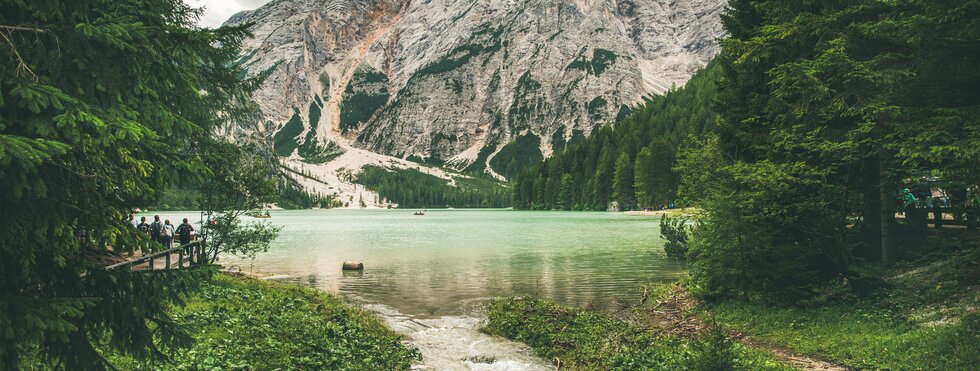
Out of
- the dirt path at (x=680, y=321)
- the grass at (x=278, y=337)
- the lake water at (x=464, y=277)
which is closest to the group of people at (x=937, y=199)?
the dirt path at (x=680, y=321)

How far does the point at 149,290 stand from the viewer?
712cm

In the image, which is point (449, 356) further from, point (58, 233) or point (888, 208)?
point (888, 208)

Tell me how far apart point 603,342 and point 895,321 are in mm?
7500

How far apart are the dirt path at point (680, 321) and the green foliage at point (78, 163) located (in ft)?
44.3

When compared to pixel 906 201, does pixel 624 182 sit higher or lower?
higher

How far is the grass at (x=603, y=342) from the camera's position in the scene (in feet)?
37.2

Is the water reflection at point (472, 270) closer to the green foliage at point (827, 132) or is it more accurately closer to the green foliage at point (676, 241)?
the green foliage at point (676, 241)

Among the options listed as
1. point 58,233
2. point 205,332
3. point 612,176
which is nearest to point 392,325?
point 205,332

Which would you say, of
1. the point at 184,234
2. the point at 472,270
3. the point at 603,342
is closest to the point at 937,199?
the point at 603,342

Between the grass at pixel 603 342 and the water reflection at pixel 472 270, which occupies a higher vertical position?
the grass at pixel 603 342

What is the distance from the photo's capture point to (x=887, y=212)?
17.5 meters

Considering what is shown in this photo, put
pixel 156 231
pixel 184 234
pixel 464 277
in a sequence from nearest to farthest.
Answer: pixel 156 231
pixel 184 234
pixel 464 277

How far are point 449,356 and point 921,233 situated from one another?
55.4 ft

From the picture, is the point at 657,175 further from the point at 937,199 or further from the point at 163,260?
the point at 163,260
